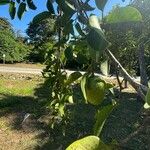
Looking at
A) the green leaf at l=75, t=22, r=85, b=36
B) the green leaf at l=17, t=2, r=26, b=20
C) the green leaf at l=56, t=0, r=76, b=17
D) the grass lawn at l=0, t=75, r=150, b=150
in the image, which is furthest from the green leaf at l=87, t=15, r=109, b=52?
the grass lawn at l=0, t=75, r=150, b=150

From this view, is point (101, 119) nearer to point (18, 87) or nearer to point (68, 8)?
point (68, 8)

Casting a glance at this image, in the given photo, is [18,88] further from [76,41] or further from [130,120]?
[76,41]

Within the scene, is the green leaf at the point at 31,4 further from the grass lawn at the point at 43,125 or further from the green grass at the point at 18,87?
the green grass at the point at 18,87

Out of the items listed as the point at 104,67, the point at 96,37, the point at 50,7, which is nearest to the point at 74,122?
the point at 50,7

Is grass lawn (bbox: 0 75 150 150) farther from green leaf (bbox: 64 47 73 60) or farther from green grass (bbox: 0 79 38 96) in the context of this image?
→ green leaf (bbox: 64 47 73 60)

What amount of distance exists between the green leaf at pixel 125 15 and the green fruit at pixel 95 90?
20 cm

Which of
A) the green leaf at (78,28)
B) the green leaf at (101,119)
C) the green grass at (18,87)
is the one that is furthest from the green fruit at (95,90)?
Result: the green grass at (18,87)

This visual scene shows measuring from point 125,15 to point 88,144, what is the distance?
0.85 feet

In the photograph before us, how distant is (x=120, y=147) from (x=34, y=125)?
12.8m

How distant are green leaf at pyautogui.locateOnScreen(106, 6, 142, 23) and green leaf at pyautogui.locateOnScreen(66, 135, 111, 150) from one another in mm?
230

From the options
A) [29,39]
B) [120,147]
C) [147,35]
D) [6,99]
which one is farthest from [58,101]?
[29,39]

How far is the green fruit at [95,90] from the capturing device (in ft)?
2.97

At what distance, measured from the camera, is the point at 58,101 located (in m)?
1.92

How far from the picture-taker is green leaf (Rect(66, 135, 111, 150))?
0.60 metres
